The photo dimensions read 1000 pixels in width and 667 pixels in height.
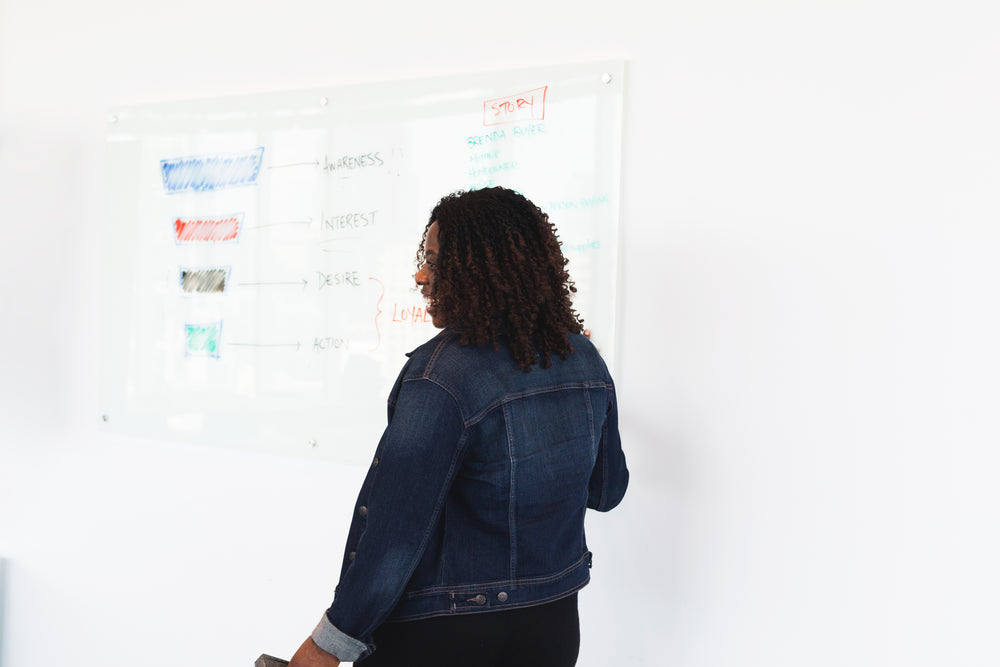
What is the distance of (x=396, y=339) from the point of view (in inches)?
63.4

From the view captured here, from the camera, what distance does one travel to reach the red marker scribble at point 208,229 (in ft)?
5.88

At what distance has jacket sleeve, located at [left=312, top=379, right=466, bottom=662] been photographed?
0.90 m

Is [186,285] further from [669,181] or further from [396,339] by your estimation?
[669,181]

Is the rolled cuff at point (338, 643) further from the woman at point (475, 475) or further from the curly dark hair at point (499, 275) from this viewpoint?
the curly dark hair at point (499, 275)

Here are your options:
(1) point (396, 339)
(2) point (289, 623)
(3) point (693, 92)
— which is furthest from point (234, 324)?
(3) point (693, 92)

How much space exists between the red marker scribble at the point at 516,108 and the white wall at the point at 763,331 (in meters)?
0.08

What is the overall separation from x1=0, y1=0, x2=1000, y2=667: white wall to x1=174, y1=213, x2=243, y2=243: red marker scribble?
335 mm

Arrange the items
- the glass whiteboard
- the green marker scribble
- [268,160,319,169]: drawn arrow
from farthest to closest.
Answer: the green marker scribble, [268,160,319,169]: drawn arrow, the glass whiteboard

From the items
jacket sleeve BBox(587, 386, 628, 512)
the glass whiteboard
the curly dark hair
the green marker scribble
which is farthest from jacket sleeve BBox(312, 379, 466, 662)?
the green marker scribble

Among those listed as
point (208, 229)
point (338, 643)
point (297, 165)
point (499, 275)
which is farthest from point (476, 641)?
point (208, 229)

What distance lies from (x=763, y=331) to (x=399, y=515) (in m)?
0.77

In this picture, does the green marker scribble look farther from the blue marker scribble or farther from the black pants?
the black pants

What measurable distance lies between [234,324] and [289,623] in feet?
2.47

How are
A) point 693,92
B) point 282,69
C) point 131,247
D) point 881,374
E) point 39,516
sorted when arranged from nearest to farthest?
point 881,374 < point 693,92 < point 282,69 < point 131,247 < point 39,516
